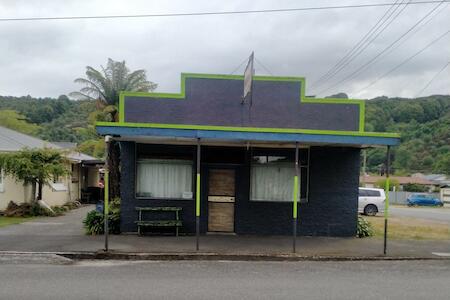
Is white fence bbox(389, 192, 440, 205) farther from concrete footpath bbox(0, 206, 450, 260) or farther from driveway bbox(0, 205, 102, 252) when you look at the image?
driveway bbox(0, 205, 102, 252)

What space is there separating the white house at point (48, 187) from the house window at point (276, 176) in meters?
12.5

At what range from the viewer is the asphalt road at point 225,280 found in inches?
322

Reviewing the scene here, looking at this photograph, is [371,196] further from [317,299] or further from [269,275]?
[317,299]

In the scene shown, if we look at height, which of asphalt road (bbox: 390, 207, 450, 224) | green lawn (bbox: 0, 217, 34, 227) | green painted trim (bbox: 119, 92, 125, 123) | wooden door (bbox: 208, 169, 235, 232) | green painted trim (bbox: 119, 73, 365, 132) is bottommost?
asphalt road (bbox: 390, 207, 450, 224)

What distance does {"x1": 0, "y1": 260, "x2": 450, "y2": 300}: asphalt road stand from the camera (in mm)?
8172

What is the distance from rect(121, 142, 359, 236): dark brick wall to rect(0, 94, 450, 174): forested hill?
6.53m

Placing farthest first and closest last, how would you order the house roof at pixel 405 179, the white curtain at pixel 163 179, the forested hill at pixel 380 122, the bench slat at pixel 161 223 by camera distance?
the house roof at pixel 405 179, the forested hill at pixel 380 122, the white curtain at pixel 163 179, the bench slat at pixel 161 223

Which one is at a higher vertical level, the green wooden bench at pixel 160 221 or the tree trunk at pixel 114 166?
the tree trunk at pixel 114 166

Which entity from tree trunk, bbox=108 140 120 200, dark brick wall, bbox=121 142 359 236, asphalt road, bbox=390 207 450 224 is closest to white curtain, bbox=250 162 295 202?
dark brick wall, bbox=121 142 359 236

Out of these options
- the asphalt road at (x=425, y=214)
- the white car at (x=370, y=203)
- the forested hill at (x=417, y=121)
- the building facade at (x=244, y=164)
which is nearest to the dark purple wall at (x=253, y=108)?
the building facade at (x=244, y=164)

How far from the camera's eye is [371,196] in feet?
92.2

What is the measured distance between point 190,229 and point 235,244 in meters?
2.24

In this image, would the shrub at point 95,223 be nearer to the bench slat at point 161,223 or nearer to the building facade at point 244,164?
the building facade at point 244,164

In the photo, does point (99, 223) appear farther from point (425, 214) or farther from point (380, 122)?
point (425, 214)
